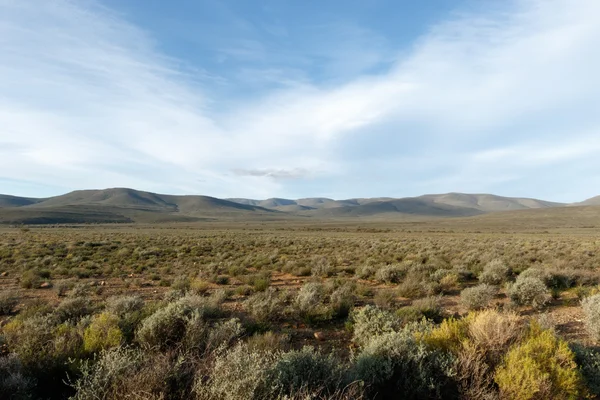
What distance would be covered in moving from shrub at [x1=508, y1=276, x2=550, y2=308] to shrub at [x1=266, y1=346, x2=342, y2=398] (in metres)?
7.89

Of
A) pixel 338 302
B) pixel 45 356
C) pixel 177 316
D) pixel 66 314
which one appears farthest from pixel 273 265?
pixel 45 356

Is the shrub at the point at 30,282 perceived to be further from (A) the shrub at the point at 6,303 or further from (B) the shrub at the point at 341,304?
(B) the shrub at the point at 341,304

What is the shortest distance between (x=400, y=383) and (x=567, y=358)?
7.18 ft

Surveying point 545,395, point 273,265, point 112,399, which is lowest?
point 273,265

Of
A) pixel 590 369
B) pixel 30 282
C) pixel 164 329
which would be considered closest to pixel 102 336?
pixel 164 329

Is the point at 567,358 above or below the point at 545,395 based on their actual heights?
above

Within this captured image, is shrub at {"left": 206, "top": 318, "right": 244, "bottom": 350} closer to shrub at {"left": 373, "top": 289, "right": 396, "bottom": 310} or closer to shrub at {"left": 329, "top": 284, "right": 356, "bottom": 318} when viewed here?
shrub at {"left": 329, "top": 284, "right": 356, "bottom": 318}

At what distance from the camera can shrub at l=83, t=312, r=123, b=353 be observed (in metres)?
4.92

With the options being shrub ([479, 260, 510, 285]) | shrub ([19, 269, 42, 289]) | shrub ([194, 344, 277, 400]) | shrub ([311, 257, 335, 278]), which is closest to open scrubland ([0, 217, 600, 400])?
shrub ([194, 344, 277, 400])

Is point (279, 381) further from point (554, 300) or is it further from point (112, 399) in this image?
point (554, 300)

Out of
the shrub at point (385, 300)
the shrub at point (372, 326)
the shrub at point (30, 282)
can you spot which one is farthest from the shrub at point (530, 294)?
the shrub at point (30, 282)

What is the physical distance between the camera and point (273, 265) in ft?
62.3

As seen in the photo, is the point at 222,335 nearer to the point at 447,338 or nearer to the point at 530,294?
the point at 447,338

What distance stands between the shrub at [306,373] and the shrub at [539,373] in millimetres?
2011
